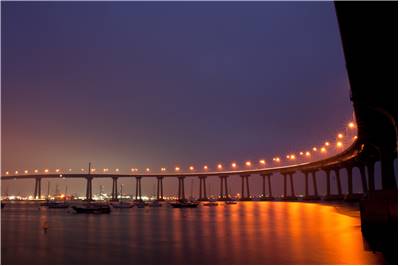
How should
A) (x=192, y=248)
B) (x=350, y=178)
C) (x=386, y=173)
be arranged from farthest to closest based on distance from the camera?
(x=350, y=178) < (x=386, y=173) < (x=192, y=248)

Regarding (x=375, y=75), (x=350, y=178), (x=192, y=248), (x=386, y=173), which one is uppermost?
(x=375, y=75)

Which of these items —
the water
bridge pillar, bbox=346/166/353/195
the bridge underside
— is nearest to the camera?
the bridge underside

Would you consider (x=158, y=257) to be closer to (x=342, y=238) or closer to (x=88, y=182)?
(x=342, y=238)

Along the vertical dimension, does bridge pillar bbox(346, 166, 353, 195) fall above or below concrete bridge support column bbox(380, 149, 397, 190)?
below

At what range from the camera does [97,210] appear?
89.6 meters

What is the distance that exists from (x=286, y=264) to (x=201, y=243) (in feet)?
35.3

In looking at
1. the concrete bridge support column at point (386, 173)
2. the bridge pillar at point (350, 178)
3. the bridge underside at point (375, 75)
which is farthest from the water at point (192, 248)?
the bridge pillar at point (350, 178)

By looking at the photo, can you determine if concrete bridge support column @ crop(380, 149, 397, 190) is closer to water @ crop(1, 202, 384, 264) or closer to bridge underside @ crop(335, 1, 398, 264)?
Answer: bridge underside @ crop(335, 1, 398, 264)

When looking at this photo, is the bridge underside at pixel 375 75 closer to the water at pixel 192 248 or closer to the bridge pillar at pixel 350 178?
the water at pixel 192 248

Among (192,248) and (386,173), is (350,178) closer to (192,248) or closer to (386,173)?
(386,173)

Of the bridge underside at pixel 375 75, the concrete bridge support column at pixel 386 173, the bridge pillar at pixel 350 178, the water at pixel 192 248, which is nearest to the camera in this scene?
the bridge underside at pixel 375 75

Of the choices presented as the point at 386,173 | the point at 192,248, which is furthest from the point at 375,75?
the point at 386,173

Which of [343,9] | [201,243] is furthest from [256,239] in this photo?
[343,9]

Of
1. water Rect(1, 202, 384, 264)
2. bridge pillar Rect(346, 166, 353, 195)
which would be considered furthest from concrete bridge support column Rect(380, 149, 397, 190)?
bridge pillar Rect(346, 166, 353, 195)
